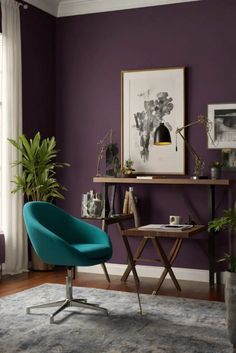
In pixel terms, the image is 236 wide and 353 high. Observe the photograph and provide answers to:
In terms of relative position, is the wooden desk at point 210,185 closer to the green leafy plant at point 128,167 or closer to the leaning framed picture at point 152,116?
the green leafy plant at point 128,167

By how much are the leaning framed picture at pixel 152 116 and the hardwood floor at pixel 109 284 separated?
1.30 m

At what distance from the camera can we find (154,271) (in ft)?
21.9

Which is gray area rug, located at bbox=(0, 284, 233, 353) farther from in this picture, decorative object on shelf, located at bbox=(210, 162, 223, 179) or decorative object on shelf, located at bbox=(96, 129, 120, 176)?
decorative object on shelf, located at bbox=(96, 129, 120, 176)

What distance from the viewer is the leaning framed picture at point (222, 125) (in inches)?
249

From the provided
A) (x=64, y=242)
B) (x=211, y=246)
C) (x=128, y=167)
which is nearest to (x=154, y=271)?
(x=211, y=246)

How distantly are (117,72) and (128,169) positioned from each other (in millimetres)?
1233

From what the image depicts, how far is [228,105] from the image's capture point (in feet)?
20.8

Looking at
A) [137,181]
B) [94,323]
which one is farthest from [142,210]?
[94,323]

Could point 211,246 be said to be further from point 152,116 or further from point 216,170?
point 152,116

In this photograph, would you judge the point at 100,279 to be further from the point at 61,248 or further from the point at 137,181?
the point at 61,248

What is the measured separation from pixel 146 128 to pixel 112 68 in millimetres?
891

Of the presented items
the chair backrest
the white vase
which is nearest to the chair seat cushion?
the chair backrest

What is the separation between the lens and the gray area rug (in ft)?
12.7

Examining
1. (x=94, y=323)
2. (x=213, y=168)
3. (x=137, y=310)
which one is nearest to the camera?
(x=94, y=323)
